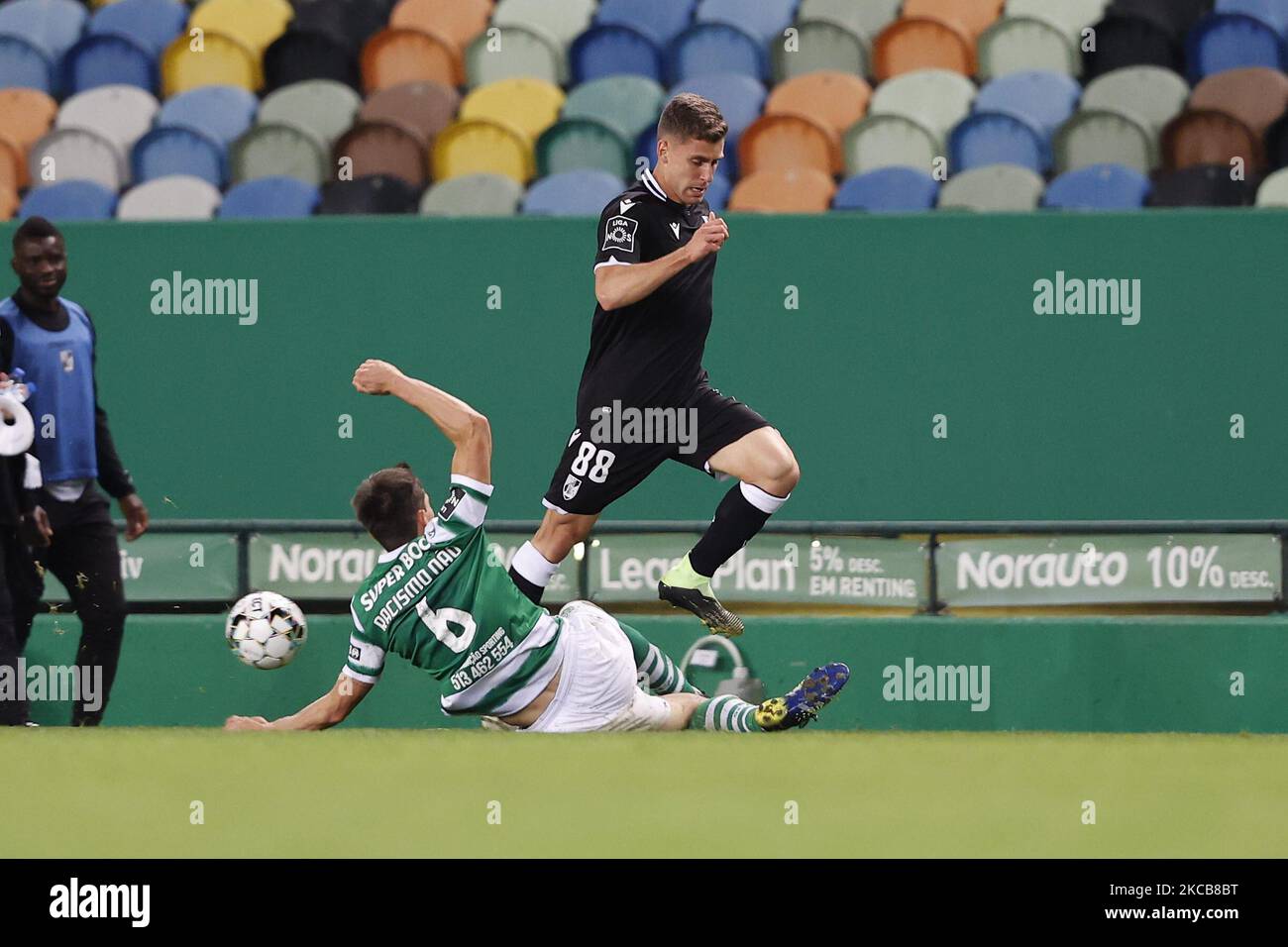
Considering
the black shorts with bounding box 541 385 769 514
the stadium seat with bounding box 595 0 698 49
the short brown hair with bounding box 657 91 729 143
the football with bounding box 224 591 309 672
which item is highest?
the stadium seat with bounding box 595 0 698 49

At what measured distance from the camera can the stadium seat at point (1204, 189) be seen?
898cm

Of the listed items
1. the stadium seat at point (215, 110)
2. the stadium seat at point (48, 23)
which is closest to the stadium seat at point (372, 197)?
the stadium seat at point (215, 110)

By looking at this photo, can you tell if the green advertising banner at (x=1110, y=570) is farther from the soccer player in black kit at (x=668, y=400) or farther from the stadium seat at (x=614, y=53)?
the stadium seat at (x=614, y=53)

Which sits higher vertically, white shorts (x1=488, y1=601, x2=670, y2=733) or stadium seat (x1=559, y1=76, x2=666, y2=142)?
stadium seat (x1=559, y1=76, x2=666, y2=142)

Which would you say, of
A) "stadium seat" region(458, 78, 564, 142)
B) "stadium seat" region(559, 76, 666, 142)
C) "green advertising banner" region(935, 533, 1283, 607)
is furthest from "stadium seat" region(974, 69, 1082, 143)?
"green advertising banner" region(935, 533, 1283, 607)

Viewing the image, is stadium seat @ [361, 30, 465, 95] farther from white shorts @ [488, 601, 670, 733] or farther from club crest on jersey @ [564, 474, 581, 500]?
white shorts @ [488, 601, 670, 733]

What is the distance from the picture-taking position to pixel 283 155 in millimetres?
9852

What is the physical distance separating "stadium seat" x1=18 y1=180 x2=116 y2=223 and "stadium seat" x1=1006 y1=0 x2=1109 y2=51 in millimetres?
4912

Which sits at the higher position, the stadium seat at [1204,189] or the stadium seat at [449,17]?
the stadium seat at [449,17]

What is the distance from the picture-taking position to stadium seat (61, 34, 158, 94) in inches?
421

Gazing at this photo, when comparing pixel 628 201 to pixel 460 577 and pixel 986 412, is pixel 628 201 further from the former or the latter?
pixel 986 412

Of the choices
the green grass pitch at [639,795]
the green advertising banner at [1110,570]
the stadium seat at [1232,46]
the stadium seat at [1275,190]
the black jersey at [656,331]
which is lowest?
the green grass pitch at [639,795]

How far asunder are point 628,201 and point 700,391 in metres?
0.69

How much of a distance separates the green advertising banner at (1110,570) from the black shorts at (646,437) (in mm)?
2163
